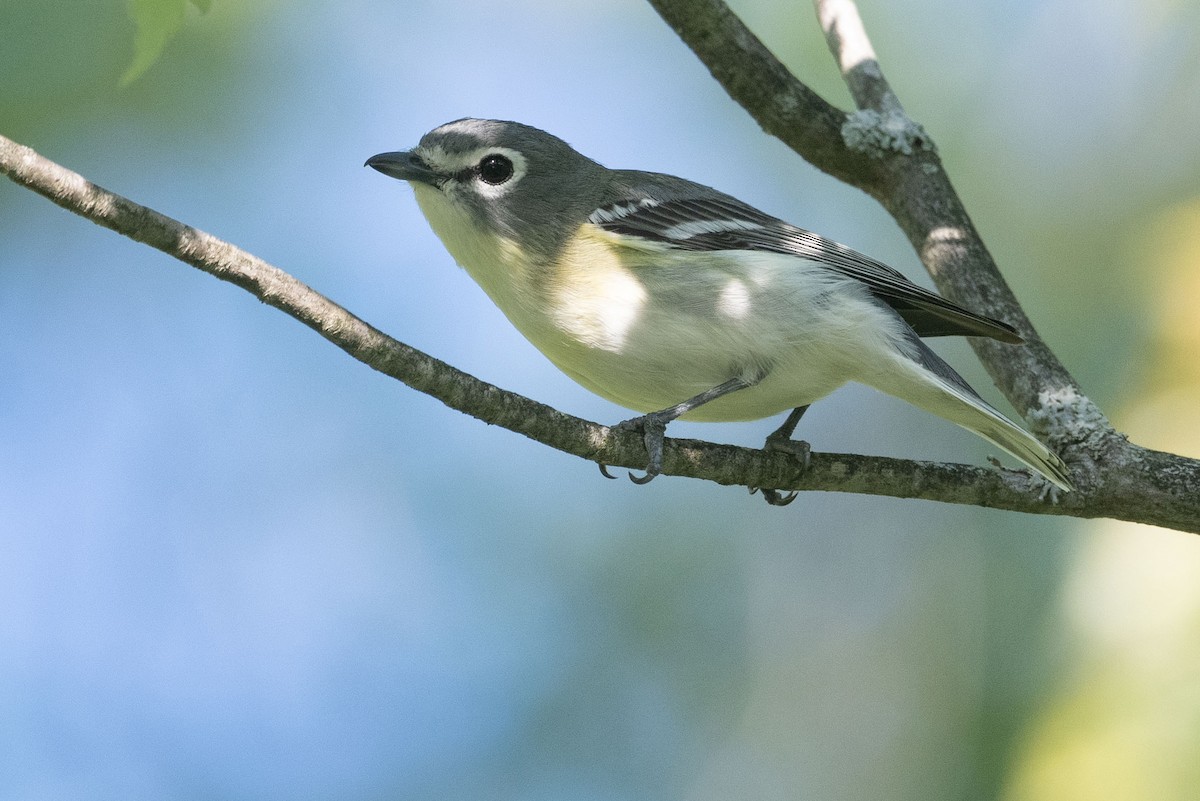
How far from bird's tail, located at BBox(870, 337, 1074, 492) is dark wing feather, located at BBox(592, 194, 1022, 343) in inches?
7.9

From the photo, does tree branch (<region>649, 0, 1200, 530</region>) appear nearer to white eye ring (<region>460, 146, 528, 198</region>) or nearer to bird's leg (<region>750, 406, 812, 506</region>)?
bird's leg (<region>750, 406, 812, 506</region>)

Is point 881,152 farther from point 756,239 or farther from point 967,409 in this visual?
point 967,409

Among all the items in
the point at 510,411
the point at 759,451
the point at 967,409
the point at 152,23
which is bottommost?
the point at 510,411

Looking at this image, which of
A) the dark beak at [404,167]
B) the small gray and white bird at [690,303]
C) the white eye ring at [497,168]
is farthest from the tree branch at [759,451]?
the dark beak at [404,167]

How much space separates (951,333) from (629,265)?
1.32 m

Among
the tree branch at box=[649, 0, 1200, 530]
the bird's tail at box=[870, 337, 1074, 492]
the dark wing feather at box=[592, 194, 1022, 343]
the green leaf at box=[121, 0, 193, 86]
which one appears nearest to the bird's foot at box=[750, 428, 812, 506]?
the bird's tail at box=[870, 337, 1074, 492]

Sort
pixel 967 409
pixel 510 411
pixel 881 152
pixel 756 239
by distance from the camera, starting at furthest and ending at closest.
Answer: pixel 881 152, pixel 756 239, pixel 967 409, pixel 510 411

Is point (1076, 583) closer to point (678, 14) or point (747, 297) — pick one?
point (747, 297)

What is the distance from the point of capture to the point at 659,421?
11.9 ft

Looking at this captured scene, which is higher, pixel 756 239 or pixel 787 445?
pixel 756 239

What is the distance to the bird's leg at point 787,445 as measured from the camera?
382 centimetres

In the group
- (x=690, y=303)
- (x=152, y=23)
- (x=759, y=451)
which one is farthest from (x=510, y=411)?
(x=152, y=23)

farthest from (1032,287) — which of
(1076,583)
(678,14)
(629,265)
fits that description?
(629,265)

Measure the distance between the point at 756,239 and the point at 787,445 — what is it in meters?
0.89
